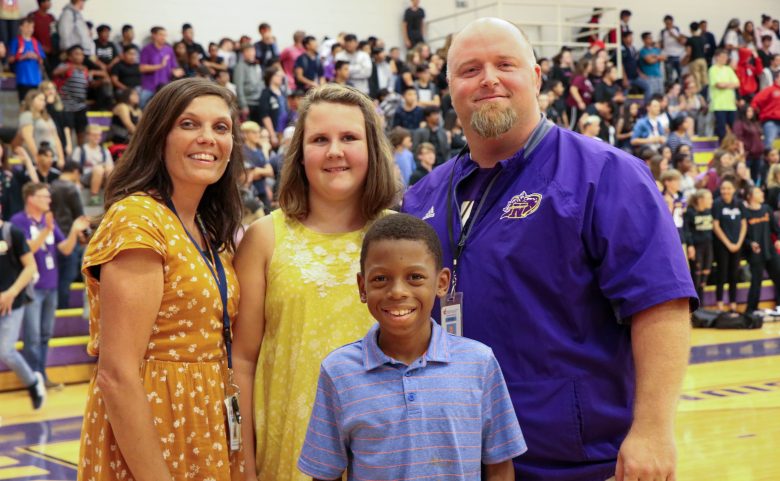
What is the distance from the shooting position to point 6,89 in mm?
12664

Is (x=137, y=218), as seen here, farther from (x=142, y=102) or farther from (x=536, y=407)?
(x=142, y=102)

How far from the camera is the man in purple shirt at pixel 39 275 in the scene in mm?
7926

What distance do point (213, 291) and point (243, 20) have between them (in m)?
15.4

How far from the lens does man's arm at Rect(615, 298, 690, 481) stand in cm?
199

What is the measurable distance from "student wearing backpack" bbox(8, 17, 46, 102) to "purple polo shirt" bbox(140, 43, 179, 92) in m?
1.40

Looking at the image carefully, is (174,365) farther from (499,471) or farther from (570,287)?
(570,287)

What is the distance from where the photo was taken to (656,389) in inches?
79.4

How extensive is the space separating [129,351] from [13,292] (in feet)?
18.1

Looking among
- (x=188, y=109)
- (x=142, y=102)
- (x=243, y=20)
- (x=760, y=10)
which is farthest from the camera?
(x=760, y=10)

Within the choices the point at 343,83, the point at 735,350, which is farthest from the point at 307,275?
the point at 343,83

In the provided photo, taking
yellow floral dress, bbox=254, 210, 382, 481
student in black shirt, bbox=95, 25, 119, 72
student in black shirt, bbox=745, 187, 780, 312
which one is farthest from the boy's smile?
student in black shirt, bbox=95, 25, 119, 72

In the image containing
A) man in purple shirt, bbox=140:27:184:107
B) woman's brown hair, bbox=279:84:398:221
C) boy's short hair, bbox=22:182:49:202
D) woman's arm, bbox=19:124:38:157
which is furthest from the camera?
man in purple shirt, bbox=140:27:184:107

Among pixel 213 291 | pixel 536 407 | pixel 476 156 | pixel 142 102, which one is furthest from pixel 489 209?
pixel 142 102

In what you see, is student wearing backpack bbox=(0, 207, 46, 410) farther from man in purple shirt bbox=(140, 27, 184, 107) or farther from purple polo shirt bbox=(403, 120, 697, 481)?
man in purple shirt bbox=(140, 27, 184, 107)
